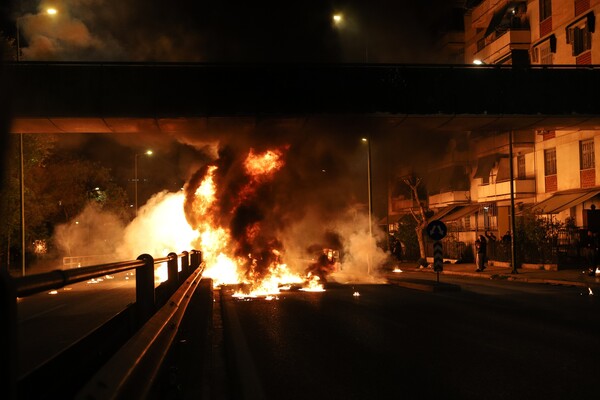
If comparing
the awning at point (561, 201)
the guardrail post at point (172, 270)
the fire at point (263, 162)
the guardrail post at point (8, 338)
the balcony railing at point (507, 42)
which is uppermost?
the balcony railing at point (507, 42)

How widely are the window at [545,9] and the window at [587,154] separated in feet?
25.7

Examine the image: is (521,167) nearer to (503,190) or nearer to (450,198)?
(503,190)

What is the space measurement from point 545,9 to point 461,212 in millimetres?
14245

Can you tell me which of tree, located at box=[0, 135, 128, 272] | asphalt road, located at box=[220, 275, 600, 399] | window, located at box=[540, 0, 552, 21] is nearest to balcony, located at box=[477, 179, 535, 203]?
window, located at box=[540, 0, 552, 21]

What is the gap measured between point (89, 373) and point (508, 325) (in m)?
8.47

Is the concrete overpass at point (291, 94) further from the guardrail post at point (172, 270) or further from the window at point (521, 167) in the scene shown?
the window at point (521, 167)

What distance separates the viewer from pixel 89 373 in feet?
10.6

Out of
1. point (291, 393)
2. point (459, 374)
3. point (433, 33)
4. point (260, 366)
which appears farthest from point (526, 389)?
point (433, 33)

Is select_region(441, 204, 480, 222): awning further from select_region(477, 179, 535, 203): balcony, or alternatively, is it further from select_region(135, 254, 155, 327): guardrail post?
select_region(135, 254, 155, 327): guardrail post

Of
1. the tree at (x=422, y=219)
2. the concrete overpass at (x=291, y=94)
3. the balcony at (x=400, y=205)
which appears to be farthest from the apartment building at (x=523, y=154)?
the balcony at (x=400, y=205)

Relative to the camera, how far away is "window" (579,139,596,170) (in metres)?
30.0

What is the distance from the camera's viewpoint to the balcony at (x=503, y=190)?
3538 cm

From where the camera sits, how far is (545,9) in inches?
1353

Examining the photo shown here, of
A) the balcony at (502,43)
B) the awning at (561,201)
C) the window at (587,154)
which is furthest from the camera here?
the balcony at (502,43)
